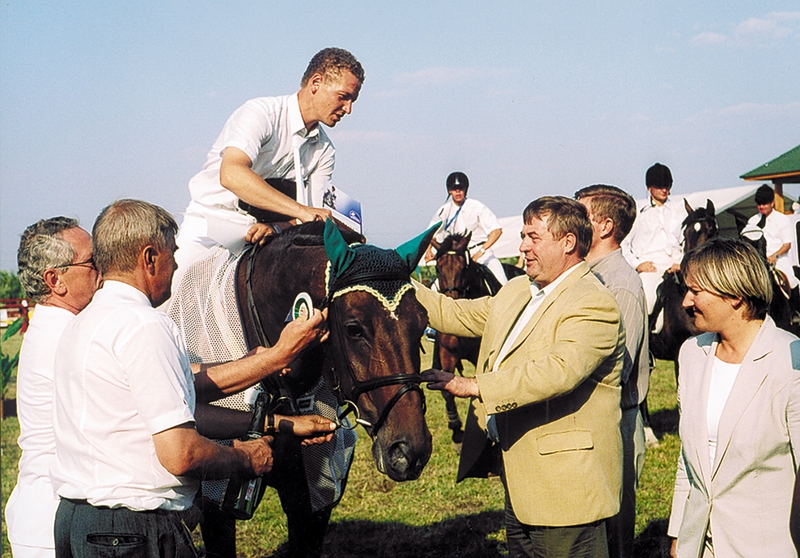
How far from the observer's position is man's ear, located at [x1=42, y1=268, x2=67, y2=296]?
2.98 m

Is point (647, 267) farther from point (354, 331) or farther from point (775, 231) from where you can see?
point (354, 331)

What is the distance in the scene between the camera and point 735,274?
2.92 m

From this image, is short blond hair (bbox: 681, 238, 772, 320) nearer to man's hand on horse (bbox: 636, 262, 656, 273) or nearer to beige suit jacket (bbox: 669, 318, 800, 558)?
beige suit jacket (bbox: 669, 318, 800, 558)

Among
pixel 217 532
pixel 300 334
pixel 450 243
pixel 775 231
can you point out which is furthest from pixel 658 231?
pixel 300 334

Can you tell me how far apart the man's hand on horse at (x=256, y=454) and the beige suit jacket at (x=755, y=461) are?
1696 mm

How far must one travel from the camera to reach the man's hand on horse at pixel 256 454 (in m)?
2.61

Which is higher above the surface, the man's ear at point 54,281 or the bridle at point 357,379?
the man's ear at point 54,281

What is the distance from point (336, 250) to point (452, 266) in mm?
6276

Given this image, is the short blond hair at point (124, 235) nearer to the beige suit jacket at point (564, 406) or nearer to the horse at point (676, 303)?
the beige suit jacket at point (564, 406)

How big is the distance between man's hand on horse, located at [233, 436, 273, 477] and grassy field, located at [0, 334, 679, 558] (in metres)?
2.91

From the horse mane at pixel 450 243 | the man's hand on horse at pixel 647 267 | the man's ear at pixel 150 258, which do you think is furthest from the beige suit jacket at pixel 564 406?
the man's hand on horse at pixel 647 267

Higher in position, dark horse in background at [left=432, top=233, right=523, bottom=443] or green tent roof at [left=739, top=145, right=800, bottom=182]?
green tent roof at [left=739, top=145, right=800, bottom=182]

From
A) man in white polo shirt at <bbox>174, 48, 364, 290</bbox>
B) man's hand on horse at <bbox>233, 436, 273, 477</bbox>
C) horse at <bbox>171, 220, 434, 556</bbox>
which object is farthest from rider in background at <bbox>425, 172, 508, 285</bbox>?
man's hand on horse at <bbox>233, 436, 273, 477</bbox>

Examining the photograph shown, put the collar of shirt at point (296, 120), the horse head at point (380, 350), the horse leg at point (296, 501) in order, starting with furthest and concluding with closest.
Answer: the collar of shirt at point (296, 120) < the horse leg at point (296, 501) < the horse head at point (380, 350)
